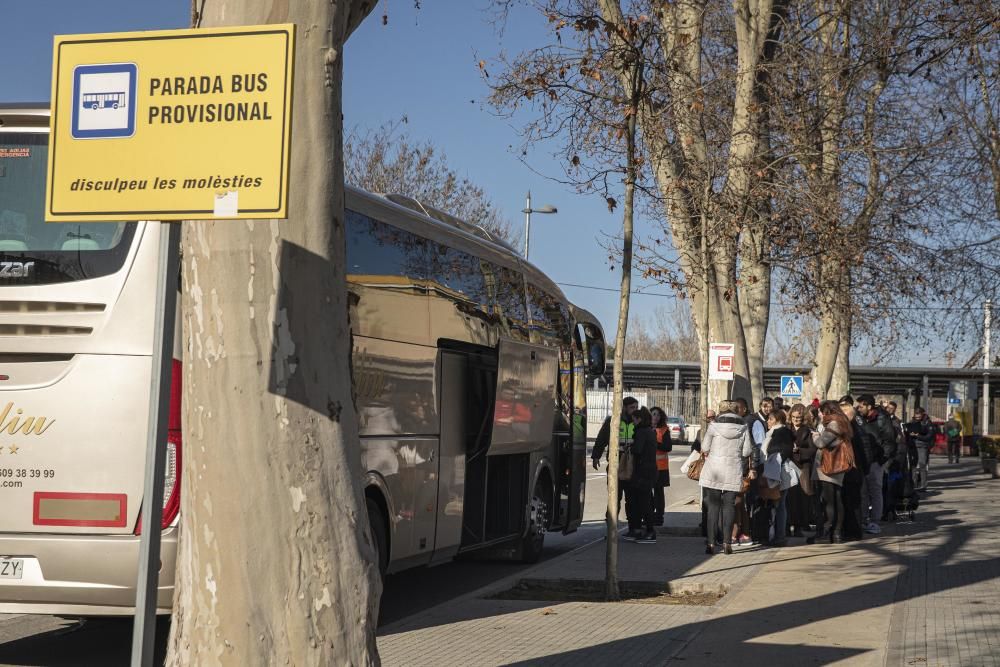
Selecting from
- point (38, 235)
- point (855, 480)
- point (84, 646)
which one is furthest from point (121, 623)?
point (855, 480)

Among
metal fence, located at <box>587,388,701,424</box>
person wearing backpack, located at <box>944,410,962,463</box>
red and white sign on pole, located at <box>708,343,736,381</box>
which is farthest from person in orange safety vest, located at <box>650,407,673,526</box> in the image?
metal fence, located at <box>587,388,701,424</box>

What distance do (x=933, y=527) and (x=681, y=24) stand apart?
8.41 meters

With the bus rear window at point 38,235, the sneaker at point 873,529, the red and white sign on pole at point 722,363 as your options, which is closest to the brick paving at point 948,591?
the sneaker at point 873,529

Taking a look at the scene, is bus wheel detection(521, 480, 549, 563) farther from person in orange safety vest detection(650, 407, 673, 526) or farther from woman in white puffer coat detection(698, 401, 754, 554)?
person in orange safety vest detection(650, 407, 673, 526)

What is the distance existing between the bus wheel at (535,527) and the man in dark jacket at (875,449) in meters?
5.50

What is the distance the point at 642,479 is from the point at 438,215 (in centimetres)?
583

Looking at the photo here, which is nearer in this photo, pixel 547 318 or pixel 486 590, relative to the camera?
pixel 486 590

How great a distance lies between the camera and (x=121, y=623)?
392 inches

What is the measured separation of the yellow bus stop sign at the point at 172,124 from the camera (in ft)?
14.6

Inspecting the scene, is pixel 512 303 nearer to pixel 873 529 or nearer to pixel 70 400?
pixel 70 400

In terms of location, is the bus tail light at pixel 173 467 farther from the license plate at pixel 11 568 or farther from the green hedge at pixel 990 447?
the green hedge at pixel 990 447

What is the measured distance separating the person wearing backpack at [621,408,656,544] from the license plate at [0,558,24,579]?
32.9ft

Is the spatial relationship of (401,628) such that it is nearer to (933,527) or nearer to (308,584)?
(308,584)

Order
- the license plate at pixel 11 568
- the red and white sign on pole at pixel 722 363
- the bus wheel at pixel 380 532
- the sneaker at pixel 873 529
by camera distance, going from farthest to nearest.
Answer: the red and white sign on pole at pixel 722 363 → the sneaker at pixel 873 529 → the bus wheel at pixel 380 532 → the license plate at pixel 11 568
